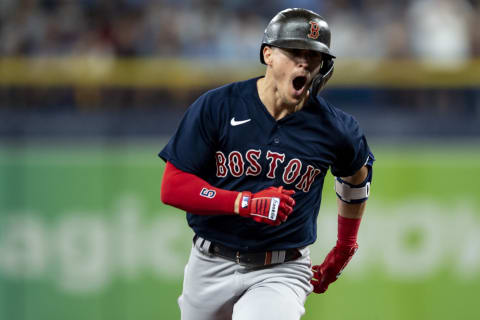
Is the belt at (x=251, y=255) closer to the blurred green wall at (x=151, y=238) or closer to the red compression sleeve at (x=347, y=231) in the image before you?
the red compression sleeve at (x=347, y=231)

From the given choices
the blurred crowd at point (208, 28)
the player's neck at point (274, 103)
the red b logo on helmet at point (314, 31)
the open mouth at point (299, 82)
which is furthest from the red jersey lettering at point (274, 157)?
the blurred crowd at point (208, 28)

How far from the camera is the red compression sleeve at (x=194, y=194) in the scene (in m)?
3.09

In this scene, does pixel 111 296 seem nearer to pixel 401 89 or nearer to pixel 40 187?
pixel 40 187

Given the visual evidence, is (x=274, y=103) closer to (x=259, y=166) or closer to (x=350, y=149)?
(x=259, y=166)

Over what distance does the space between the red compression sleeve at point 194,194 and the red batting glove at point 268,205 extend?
0.19 ft

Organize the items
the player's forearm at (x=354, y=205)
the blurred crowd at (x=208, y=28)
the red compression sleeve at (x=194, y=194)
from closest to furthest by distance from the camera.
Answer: the red compression sleeve at (x=194, y=194), the player's forearm at (x=354, y=205), the blurred crowd at (x=208, y=28)

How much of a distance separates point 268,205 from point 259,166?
0.98 feet

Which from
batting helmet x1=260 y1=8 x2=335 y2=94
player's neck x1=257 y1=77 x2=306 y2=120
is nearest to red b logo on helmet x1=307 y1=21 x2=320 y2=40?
batting helmet x1=260 y1=8 x2=335 y2=94

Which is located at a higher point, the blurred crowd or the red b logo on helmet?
the red b logo on helmet

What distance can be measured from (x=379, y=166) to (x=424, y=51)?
4.10 ft

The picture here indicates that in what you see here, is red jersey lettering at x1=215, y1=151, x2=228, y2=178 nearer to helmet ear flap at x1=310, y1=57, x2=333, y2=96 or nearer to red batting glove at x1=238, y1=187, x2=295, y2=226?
red batting glove at x1=238, y1=187, x2=295, y2=226

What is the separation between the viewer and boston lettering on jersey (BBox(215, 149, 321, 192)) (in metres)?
3.24

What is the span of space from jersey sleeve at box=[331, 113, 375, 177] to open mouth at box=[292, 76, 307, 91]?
26cm

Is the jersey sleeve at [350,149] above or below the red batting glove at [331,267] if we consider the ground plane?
above
